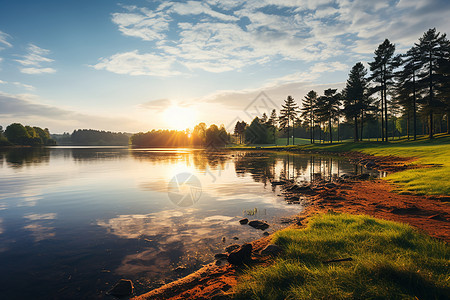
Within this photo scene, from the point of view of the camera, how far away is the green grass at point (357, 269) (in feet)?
14.7

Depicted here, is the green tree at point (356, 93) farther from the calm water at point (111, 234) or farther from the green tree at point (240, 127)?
the green tree at point (240, 127)

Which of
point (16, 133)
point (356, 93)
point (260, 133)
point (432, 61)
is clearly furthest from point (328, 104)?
point (16, 133)

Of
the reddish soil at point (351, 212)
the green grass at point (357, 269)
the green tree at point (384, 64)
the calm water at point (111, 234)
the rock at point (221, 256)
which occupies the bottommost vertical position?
the calm water at point (111, 234)

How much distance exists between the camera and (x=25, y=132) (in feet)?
498

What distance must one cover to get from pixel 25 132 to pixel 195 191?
19178 centimetres

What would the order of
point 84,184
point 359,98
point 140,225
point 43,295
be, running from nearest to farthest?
point 43,295, point 140,225, point 84,184, point 359,98

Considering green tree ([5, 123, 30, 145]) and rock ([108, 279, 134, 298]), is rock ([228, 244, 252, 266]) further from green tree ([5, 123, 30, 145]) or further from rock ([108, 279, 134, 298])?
green tree ([5, 123, 30, 145])

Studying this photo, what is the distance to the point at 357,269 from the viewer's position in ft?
17.1

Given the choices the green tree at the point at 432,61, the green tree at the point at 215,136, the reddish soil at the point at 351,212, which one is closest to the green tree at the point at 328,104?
the green tree at the point at 432,61

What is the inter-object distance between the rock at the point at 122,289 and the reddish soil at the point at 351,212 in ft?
1.76

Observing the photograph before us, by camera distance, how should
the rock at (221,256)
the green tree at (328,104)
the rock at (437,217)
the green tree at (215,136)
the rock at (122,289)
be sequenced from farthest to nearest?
the green tree at (215,136), the green tree at (328,104), the rock at (437,217), the rock at (221,256), the rock at (122,289)

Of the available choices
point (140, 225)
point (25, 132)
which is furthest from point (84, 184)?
point (25, 132)

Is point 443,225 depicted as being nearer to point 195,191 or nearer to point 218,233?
point 218,233

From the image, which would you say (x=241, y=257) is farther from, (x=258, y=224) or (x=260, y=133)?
(x=260, y=133)
